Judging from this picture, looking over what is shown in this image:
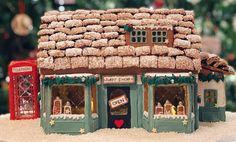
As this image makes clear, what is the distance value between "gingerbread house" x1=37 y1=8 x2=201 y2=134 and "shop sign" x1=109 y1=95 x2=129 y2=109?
22mm

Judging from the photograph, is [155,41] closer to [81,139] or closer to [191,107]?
[191,107]

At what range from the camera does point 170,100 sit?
905 cm

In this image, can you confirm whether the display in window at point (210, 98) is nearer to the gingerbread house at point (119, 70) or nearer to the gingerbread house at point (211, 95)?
the gingerbread house at point (211, 95)

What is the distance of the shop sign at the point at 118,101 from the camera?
30.6 ft

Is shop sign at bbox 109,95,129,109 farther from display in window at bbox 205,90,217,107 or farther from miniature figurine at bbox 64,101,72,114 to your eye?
display in window at bbox 205,90,217,107

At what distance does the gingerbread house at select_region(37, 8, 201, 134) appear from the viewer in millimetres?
8812

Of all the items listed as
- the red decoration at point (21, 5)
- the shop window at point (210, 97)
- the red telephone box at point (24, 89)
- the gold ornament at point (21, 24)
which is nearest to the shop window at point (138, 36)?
the shop window at point (210, 97)

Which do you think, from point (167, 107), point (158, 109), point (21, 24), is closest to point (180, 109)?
point (167, 107)

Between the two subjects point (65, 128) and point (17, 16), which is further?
point (17, 16)

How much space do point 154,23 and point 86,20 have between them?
1.48m

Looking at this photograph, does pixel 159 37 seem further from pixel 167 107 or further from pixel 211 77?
pixel 211 77

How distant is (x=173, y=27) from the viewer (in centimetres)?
941

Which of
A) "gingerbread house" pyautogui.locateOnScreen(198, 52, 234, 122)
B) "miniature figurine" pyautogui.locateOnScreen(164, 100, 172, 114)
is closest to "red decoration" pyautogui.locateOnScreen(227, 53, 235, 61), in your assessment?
"gingerbread house" pyautogui.locateOnScreen(198, 52, 234, 122)

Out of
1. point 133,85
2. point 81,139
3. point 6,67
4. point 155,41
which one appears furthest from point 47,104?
point 6,67
